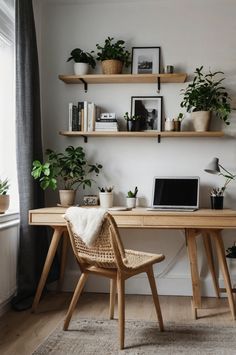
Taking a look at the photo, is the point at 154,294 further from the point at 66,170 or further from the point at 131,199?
the point at 66,170

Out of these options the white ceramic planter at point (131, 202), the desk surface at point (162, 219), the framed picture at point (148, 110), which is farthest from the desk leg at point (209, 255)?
the framed picture at point (148, 110)

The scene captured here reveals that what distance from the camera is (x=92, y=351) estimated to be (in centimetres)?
232

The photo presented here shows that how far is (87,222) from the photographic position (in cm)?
241

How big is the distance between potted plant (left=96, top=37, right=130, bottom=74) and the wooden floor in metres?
1.81

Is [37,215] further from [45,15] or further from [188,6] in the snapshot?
[188,6]

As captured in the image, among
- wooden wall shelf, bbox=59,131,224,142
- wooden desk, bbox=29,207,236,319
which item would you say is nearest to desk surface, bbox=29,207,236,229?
wooden desk, bbox=29,207,236,319

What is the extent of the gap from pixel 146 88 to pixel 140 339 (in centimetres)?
200

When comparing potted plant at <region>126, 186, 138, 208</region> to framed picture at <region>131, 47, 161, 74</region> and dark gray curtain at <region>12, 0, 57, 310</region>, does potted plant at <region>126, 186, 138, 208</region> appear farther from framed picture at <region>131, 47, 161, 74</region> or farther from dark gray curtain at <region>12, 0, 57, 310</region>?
framed picture at <region>131, 47, 161, 74</region>

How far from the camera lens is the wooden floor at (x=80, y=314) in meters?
2.47

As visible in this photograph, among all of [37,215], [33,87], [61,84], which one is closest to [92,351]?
[37,215]

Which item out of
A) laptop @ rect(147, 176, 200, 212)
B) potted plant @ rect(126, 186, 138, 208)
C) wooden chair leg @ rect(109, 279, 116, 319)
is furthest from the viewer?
potted plant @ rect(126, 186, 138, 208)

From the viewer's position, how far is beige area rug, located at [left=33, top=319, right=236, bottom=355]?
2.34m

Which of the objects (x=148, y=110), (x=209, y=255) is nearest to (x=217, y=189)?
(x=209, y=255)

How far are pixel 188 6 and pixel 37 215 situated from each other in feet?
6.85
